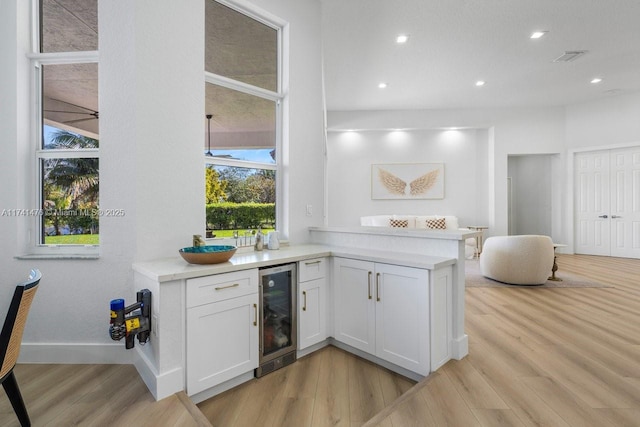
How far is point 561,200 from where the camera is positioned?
6.94 m

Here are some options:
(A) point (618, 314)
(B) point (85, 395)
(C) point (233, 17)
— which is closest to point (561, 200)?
(A) point (618, 314)

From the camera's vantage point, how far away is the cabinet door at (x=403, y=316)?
74.7 inches

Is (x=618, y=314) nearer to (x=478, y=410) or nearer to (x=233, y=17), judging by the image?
(x=478, y=410)

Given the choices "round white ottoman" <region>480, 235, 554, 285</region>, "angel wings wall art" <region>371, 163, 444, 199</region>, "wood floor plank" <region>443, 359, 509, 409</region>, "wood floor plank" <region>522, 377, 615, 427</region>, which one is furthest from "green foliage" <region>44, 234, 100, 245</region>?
"angel wings wall art" <region>371, 163, 444, 199</region>

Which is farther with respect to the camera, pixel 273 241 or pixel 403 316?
pixel 273 241

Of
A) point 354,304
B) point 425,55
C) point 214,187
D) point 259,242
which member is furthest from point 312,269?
A: point 425,55

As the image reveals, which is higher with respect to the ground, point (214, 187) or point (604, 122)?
point (604, 122)

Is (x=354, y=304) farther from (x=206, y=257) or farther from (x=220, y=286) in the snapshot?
(x=206, y=257)

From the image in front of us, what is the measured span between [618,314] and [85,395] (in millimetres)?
4646

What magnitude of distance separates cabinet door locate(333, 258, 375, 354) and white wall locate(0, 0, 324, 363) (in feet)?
4.07

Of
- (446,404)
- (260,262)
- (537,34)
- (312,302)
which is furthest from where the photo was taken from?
(537,34)

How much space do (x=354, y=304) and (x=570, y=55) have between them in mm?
5341

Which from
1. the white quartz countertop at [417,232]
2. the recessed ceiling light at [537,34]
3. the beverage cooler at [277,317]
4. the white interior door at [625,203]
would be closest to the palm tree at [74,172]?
the beverage cooler at [277,317]

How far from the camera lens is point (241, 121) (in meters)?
2.70
